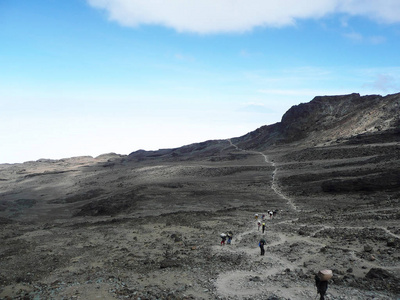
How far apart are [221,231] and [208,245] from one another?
13.3 ft

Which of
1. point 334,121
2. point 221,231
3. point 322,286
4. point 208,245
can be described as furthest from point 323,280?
point 334,121

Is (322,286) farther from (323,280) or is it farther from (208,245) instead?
(208,245)

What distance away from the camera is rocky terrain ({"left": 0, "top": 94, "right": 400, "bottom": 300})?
13805 mm

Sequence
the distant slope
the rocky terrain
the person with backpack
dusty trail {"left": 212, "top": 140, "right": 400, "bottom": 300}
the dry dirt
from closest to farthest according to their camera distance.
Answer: the person with backpack
dusty trail {"left": 212, "top": 140, "right": 400, "bottom": 300}
the dry dirt
the rocky terrain
the distant slope

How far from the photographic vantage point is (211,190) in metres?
44.0

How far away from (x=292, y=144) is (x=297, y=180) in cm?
3791

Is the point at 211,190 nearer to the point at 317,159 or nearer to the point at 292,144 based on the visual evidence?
the point at 317,159

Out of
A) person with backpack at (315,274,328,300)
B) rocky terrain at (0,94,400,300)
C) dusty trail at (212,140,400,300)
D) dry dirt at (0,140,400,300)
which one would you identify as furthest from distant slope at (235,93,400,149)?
person with backpack at (315,274,328,300)

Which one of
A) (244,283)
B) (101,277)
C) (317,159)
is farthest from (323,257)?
(317,159)

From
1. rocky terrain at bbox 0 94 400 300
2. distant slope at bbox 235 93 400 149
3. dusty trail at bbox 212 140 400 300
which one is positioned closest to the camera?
dusty trail at bbox 212 140 400 300

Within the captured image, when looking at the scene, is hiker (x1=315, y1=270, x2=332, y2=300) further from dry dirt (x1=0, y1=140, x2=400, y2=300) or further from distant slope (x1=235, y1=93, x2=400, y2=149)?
distant slope (x1=235, y1=93, x2=400, y2=149)

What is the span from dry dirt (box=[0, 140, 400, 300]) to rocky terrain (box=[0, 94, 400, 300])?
9 centimetres

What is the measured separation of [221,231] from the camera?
2409 cm

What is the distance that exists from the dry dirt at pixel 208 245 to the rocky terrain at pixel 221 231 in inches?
3.7
